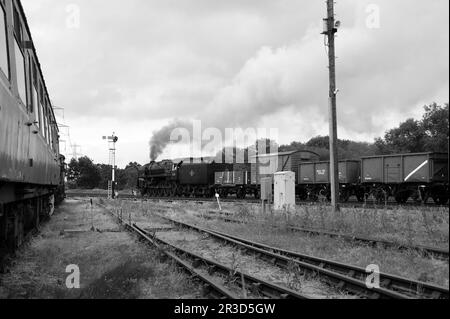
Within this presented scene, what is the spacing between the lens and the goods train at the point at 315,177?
1989cm

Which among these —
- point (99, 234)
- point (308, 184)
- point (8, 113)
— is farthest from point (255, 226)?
point (308, 184)

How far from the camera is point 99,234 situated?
41.8ft

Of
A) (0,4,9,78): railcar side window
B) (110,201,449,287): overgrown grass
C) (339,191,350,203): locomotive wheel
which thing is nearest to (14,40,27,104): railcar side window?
(0,4,9,78): railcar side window

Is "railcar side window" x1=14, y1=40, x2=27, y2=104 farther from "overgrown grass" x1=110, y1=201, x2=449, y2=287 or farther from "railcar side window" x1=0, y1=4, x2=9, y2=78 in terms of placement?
"overgrown grass" x1=110, y1=201, x2=449, y2=287

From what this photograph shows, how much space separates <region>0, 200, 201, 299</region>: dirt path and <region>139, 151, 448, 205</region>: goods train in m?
8.15

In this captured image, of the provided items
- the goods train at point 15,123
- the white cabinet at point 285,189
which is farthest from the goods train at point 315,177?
the goods train at point 15,123

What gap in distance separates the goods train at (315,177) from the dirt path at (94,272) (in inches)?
321

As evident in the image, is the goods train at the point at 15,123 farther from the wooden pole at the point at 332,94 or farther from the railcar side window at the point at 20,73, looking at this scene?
the wooden pole at the point at 332,94

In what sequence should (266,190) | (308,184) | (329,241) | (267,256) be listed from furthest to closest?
1. (308,184)
2. (266,190)
3. (329,241)
4. (267,256)

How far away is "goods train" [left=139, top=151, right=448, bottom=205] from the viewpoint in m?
19.9
